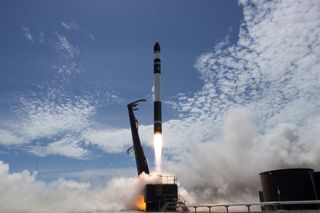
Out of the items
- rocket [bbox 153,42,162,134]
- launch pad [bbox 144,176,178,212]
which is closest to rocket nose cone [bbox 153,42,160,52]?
rocket [bbox 153,42,162,134]

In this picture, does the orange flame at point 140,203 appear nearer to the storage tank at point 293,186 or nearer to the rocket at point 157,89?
the rocket at point 157,89

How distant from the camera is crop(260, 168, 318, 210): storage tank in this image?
166 feet

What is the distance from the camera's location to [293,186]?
5112 centimetres

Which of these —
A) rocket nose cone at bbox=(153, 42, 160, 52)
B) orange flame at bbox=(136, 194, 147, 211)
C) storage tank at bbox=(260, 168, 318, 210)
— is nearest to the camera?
storage tank at bbox=(260, 168, 318, 210)

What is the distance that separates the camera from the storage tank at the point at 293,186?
5069 cm

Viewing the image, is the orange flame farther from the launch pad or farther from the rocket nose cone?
the rocket nose cone

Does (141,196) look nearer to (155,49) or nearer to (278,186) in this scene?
(278,186)

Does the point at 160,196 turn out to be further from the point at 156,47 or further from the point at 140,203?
the point at 156,47

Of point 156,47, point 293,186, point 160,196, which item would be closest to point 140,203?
point 160,196

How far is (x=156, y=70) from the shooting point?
2758 inches

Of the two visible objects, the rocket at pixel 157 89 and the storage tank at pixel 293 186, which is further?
the rocket at pixel 157 89

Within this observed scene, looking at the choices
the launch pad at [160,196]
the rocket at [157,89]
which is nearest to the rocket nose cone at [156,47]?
the rocket at [157,89]

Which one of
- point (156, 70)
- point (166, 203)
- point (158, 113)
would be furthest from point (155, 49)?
point (166, 203)

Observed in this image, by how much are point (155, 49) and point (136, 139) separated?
67.1 feet
